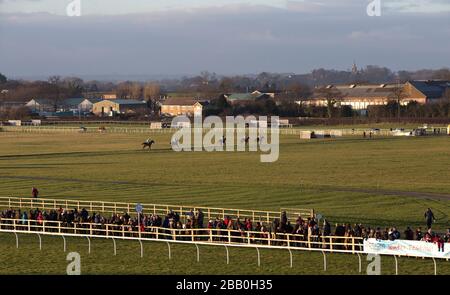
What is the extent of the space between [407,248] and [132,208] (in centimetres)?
1511

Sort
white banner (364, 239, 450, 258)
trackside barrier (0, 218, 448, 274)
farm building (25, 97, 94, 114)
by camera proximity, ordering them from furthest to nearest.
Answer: farm building (25, 97, 94, 114) < trackside barrier (0, 218, 448, 274) < white banner (364, 239, 450, 258)

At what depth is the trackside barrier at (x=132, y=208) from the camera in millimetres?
36000

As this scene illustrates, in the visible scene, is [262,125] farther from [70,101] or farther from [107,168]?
[70,101]

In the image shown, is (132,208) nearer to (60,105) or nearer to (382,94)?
(382,94)

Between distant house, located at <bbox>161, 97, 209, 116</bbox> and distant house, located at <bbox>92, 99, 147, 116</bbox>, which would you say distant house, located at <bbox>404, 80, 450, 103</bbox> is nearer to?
distant house, located at <bbox>161, 97, 209, 116</bbox>

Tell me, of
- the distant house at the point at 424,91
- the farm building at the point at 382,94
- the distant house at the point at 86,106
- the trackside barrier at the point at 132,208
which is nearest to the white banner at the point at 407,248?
the trackside barrier at the point at 132,208

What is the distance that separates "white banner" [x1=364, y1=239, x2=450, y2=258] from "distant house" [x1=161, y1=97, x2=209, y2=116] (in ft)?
394

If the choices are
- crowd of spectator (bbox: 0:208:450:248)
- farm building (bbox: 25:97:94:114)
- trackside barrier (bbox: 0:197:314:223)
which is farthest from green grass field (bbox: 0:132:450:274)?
farm building (bbox: 25:97:94:114)

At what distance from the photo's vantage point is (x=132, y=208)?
39094 mm

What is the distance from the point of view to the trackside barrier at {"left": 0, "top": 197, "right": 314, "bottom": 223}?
36.0 metres

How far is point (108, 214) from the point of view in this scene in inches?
1490

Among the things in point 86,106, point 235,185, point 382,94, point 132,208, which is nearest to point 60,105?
point 86,106
